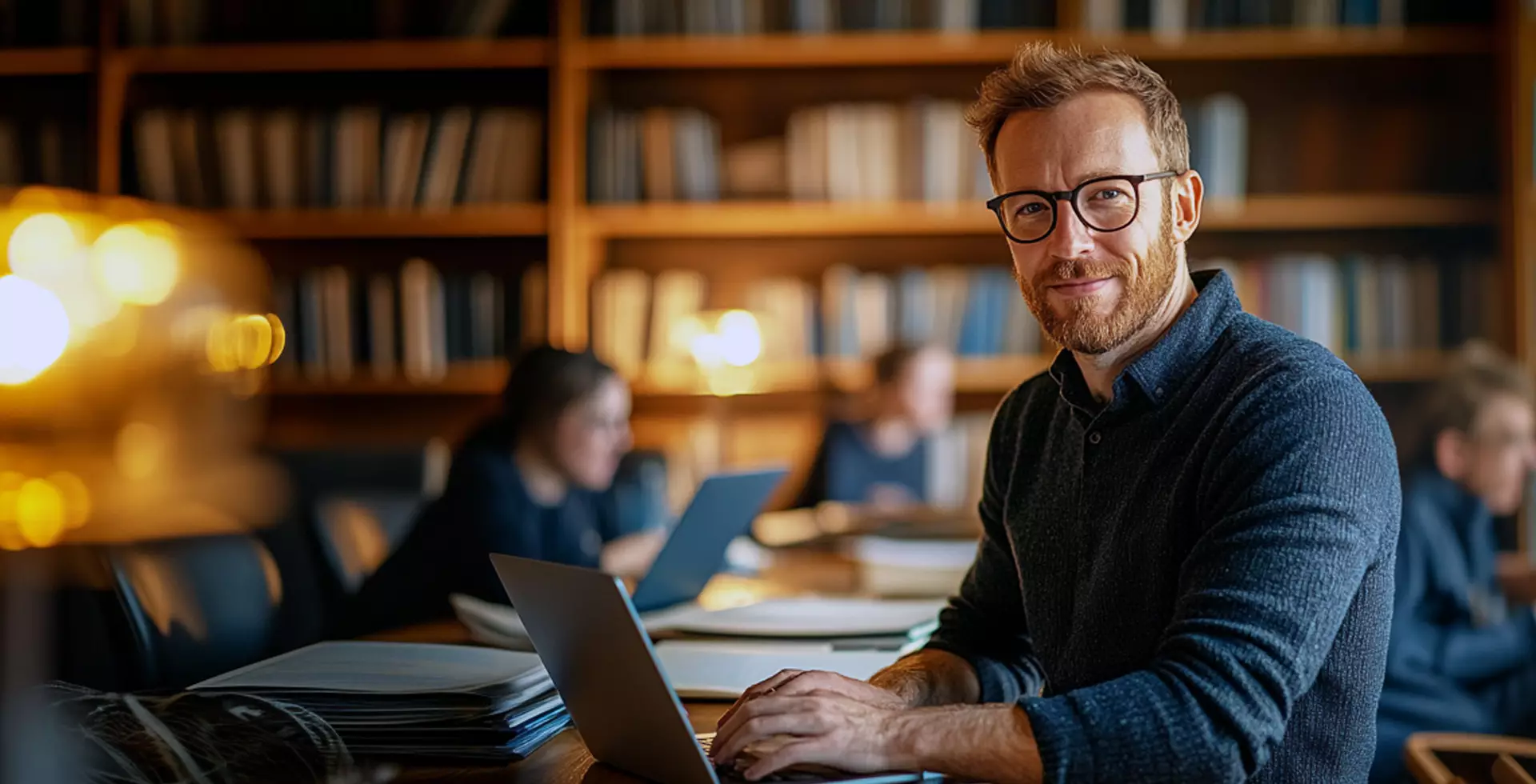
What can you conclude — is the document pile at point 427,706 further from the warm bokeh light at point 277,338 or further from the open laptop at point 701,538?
the warm bokeh light at point 277,338

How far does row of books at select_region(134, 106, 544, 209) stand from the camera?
11.8ft

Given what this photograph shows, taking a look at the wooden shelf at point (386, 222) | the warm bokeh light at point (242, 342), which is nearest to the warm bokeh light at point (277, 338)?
the warm bokeh light at point (242, 342)

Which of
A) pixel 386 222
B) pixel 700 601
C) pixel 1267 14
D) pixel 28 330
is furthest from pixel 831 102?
pixel 700 601

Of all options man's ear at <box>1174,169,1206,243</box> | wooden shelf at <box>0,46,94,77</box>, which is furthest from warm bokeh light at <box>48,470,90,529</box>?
man's ear at <box>1174,169,1206,243</box>

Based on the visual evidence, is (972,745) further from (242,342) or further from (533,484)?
(242,342)

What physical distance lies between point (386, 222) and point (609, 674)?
2935 mm

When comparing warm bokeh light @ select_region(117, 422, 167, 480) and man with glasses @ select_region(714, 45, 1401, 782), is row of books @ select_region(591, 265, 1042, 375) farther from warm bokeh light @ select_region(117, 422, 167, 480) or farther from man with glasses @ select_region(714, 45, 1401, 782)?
man with glasses @ select_region(714, 45, 1401, 782)

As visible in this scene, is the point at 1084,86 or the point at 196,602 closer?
the point at 1084,86

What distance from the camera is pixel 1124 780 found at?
842 millimetres

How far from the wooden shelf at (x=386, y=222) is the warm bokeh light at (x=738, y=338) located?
530mm

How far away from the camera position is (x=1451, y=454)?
2.47 m

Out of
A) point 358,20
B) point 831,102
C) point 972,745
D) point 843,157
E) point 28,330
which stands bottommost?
point 972,745

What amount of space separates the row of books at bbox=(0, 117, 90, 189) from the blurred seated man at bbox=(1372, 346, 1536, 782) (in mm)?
3292

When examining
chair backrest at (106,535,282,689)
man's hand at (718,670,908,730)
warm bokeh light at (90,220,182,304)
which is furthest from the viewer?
warm bokeh light at (90,220,182,304)
